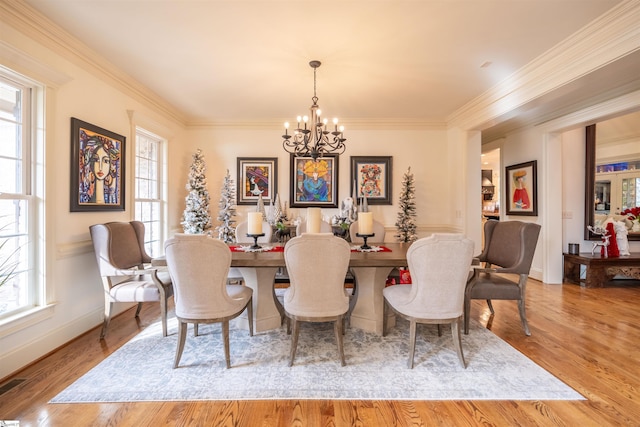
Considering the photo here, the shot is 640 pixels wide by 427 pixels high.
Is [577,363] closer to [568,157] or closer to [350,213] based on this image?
[350,213]

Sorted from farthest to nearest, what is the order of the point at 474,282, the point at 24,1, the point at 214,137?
the point at 214,137 → the point at 474,282 → the point at 24,1

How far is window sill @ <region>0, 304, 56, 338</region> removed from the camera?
207cm

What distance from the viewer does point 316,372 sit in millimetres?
2088

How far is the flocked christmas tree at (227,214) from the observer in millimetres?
4781

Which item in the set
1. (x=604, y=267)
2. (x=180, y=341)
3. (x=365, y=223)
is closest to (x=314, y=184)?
(x=365, y=223)

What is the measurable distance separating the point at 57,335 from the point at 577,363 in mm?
4397

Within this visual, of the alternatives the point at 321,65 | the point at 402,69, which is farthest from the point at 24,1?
the point at 402,69

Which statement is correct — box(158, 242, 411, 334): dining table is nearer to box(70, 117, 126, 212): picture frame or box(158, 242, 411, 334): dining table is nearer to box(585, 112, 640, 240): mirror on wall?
box(70, 117, 126, 212): picture frame

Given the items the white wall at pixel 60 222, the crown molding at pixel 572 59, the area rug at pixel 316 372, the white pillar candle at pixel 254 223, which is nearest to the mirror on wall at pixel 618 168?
the crown molding at pixel 572 59

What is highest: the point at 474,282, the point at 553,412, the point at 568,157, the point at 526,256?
the point at 568,157

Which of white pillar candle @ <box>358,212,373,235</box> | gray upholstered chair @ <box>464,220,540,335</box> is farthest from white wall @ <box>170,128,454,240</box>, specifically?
white pillar candle @ <box>358,212,373,235</box>

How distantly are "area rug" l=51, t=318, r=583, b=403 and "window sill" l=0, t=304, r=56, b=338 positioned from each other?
0.66 meters

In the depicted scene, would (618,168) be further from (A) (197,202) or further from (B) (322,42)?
(A) (197,202)

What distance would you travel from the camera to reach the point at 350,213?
191 inches
